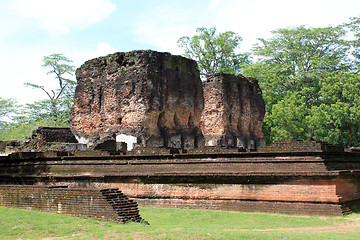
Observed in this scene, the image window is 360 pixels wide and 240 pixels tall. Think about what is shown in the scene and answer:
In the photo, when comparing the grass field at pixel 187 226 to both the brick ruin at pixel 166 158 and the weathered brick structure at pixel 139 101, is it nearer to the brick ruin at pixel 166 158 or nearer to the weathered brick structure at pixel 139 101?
the brick ruin at pixel 166 158

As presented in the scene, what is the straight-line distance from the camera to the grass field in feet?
23.0

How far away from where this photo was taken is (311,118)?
2531 cm

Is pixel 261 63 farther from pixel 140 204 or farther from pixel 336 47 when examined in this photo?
pixel 140 204

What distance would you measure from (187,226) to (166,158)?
3.95m

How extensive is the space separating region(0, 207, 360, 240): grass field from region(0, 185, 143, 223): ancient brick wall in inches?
11.3

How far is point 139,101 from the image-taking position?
17344 mm

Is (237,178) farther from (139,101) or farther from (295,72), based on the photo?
(295,72)

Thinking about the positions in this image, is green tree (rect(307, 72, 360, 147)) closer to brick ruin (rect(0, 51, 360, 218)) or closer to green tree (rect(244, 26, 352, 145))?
green tree (rect(244, 26, 352, 145))

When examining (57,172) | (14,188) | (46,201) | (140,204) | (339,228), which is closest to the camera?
(339,228)

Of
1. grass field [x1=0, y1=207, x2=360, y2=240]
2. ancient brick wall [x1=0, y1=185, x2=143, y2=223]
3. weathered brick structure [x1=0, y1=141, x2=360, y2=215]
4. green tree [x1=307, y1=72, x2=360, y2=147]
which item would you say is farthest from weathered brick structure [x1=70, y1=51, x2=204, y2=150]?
green tree [x1=307, y1=72, x2=360, y2=147]

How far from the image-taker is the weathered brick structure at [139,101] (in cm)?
1739

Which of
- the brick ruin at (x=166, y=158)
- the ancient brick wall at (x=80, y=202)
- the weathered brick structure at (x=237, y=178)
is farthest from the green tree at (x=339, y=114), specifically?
the ancient brick wall at (x=80, y=202)

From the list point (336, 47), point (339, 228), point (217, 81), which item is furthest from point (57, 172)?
point (336, 47)

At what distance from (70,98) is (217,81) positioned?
14.9 meters
